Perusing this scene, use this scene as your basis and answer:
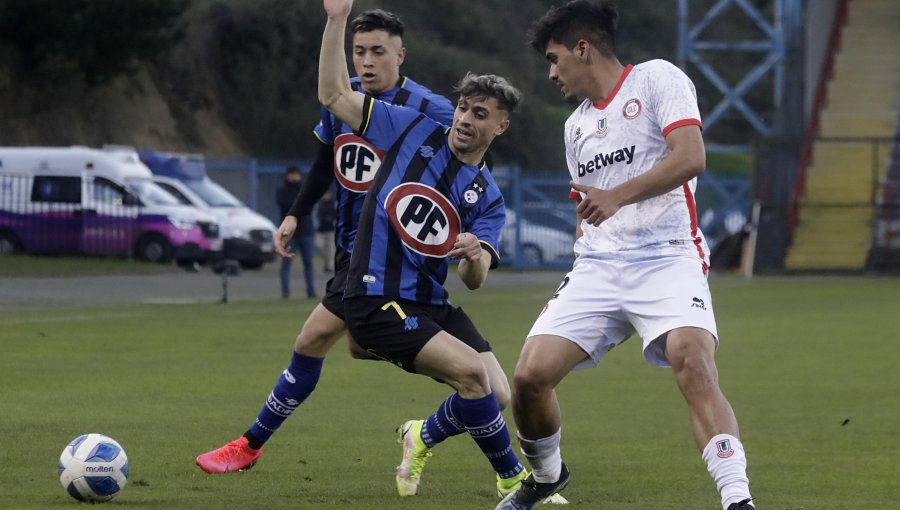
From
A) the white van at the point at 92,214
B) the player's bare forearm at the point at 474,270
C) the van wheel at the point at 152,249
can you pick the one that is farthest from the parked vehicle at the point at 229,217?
the player's bare forearm at the point at 474,270

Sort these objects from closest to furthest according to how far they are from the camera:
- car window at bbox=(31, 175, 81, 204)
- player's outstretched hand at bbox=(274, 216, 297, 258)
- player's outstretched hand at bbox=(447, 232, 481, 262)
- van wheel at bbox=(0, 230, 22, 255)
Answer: player's outstretched hand at bbox=(447, 232, 481, 262)
player's outstretched hand at bbox=(274, 216, 297, 258)
van wheel at bbox=(0, 230, 22, 255)
car window at bbox=(31, 175, 81, 204)

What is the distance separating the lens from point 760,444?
9.38 m

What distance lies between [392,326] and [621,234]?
3.82 feet

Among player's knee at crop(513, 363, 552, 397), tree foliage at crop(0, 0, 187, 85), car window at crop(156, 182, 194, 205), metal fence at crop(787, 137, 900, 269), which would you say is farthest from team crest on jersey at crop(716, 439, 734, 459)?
tree foliage at crop(0, 0, 187, 85)

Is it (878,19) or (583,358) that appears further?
(878,19)

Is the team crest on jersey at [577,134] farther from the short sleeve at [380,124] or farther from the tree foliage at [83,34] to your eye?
the tree foliage at [83,34]

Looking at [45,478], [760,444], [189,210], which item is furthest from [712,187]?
[45,478]

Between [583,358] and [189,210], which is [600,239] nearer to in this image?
[583,358]

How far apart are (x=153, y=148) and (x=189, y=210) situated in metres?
16.6

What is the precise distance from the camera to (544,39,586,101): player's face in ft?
20.9

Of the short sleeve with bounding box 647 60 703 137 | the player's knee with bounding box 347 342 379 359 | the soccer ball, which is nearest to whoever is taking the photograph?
the short sleeve with bounding box 647 60 703 137

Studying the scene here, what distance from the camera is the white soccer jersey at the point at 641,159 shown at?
6262 mm

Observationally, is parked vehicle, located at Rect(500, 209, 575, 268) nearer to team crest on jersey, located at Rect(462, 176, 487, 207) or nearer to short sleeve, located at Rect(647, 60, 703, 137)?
team crest on jersey, located at Rect(462, 176, 487, 207)

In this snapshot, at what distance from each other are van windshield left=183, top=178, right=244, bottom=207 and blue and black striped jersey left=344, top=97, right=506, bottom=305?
26869 mm
